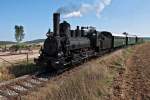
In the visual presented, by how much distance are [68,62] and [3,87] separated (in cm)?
767

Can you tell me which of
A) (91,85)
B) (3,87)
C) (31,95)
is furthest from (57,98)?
(3,87)

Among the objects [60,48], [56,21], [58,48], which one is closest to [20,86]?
[58,48]

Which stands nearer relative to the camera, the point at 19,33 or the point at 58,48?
the point at 58,48

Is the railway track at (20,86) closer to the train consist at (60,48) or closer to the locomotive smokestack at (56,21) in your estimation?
the train consist at (60,48)

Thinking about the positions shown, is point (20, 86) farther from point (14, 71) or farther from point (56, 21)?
point (56, 21)

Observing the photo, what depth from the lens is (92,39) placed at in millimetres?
28469

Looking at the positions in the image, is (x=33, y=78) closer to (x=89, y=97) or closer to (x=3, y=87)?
(x=3, y=87)

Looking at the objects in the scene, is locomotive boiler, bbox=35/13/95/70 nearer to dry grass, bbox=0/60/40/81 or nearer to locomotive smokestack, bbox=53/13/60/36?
locomotive smokestack, bbox=53/13/60/36

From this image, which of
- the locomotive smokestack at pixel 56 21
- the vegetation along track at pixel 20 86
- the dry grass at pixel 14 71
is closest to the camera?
the vegetation along track at pixel 20 86

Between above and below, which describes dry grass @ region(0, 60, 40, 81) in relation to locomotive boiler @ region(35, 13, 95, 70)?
below

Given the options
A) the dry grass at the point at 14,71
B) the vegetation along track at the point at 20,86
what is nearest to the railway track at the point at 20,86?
the vegetation along track at the point at 20,86

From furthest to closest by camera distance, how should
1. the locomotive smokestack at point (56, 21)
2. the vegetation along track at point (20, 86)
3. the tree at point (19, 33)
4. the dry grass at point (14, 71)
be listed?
1. the tree at point (19, 33)
2. the locomotive smokestack at point (56, 21)
3. the dry grass at point (14, 71)
4. the vegetation along track at point (20, 86)

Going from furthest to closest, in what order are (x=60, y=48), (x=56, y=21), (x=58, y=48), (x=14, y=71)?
(x=14, y=71) < (x=60, y=48) < (x=58, y=48) < (x=56, y=21)

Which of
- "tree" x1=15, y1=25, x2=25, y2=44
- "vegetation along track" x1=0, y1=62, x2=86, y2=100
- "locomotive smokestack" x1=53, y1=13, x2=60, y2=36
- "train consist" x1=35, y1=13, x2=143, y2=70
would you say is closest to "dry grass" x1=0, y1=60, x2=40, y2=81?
"train consist" x1=35, y1=13, x2=143, y2=70
